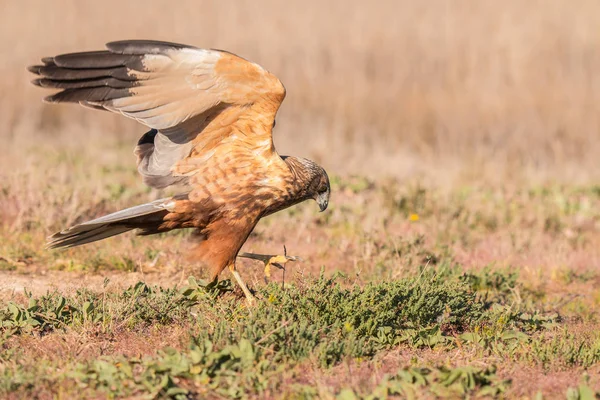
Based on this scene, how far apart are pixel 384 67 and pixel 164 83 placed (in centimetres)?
1051

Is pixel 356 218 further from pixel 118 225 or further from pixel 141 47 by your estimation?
pixel 141 47

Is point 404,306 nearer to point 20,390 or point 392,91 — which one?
point 20,390

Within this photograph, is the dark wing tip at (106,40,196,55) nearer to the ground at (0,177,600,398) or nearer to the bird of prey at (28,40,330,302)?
the bird of prey at (28,40,330,302)

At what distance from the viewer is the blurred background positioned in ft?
44.9

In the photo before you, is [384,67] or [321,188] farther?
[384,67]

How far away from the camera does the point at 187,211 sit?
5.64m

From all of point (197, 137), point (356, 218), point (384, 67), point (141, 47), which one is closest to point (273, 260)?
point (197, 137)

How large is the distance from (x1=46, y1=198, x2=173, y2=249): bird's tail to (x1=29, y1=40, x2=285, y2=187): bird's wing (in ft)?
1.81

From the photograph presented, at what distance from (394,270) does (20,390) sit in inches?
132

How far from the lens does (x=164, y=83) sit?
5.18 metres

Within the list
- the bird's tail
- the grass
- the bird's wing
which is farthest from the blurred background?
the grass

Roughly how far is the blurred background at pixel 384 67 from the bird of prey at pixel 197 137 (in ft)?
21.8

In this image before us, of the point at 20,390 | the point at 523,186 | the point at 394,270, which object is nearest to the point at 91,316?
the point at 20,390

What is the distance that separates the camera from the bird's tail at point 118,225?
548 cm
